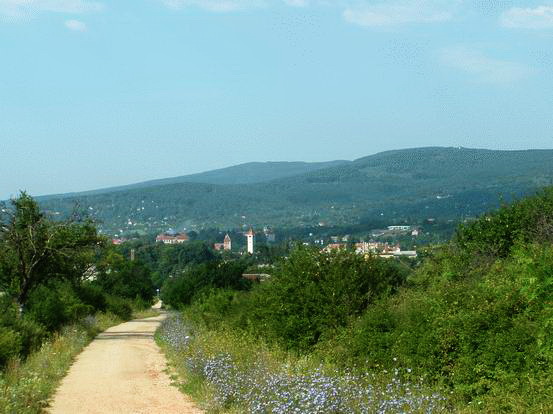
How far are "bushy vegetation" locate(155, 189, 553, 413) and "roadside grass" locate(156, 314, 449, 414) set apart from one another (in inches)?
11.5

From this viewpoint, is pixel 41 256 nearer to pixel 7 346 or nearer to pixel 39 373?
pixel 7 346

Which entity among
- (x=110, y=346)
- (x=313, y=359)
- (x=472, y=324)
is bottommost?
(x=110, y=346)

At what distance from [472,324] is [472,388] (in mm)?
884

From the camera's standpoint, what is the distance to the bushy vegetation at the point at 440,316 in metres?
11.2

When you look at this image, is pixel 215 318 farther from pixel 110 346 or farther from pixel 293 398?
pixel 293 398

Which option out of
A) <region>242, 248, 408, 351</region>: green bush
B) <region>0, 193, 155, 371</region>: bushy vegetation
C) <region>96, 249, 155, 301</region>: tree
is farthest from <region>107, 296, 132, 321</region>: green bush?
<region>242, 248, 408, 351</region>: green bush

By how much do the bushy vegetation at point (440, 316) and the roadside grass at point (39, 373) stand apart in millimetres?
3336

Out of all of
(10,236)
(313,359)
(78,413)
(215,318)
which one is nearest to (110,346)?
(215,318)

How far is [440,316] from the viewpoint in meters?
12.7

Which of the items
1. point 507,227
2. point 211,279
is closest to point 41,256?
point 507,227

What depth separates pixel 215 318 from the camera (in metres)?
27.7

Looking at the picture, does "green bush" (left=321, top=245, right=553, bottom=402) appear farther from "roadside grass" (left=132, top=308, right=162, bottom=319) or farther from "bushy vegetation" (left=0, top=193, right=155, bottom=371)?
"roadside grass" (left=132, top=308, right=162, bottom=319)

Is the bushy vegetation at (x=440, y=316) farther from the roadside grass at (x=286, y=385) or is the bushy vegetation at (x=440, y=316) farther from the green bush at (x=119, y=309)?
the green bush at (x=119, y=309)

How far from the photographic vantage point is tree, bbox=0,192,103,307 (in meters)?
33.6
